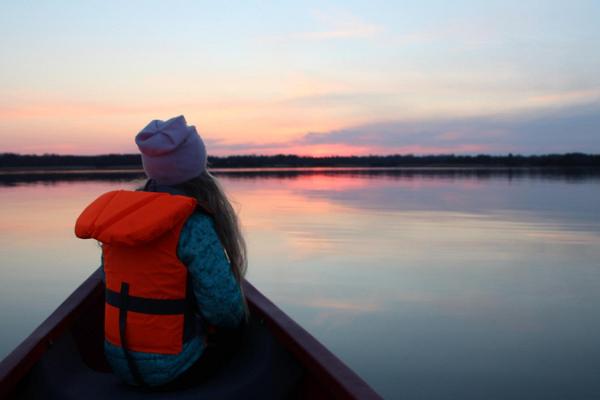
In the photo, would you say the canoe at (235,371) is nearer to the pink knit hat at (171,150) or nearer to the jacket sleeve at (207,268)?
the jacket sleeve at (207,268)

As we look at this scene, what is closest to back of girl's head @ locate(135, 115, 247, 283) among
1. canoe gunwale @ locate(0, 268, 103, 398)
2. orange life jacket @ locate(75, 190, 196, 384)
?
orange life jacket @ locate(75, 190, 196, 384)

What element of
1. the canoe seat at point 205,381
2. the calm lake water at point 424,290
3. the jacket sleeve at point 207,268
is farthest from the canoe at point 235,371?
the calm lake water at point 424,290

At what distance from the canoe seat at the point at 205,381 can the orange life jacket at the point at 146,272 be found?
25 centimetres

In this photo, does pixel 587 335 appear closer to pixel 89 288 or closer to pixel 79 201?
pixel 89 288

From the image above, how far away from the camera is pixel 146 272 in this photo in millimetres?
1543

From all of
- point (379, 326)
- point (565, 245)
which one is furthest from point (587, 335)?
point (565, 245)

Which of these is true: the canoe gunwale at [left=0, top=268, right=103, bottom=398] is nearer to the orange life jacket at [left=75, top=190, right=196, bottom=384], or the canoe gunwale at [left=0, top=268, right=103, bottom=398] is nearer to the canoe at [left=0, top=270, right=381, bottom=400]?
the canoe at [left=0, top=270, right=381, bottom=400]

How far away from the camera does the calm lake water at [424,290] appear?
3.17 m

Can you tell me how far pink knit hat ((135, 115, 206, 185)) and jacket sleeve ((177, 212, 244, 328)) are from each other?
185mm

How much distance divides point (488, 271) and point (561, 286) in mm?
786

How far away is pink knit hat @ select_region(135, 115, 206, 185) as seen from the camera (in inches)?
65.2

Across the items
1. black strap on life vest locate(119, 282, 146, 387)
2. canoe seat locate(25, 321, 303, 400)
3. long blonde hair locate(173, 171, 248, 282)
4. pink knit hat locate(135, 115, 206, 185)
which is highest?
pink knit hat locate(135, 115, 206, 185)

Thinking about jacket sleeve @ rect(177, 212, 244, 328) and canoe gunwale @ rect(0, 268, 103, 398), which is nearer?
jacket sleeve @ rect(177, 212, 244, 328)

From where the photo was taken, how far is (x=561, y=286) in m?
5.23
